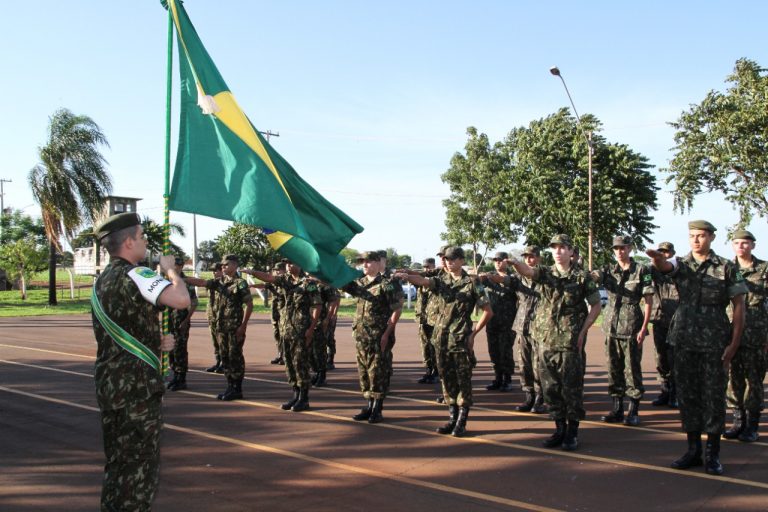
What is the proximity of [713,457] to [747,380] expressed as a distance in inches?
61.8

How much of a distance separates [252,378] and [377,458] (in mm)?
5045

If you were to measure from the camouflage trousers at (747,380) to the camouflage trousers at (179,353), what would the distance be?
23.1 ft

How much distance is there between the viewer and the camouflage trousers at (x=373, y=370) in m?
6.92

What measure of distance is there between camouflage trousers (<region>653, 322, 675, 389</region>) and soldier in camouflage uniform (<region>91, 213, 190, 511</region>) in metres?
6.81

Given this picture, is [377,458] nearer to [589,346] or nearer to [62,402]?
[62,402]

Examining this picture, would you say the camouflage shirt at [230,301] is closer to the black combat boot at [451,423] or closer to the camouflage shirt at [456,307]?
the camouflage shirt at [456,307]

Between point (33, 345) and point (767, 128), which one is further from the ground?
point (767, 128)

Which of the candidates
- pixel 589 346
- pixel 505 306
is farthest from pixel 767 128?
pixel 505 306

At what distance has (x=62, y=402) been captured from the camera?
7.81 meters

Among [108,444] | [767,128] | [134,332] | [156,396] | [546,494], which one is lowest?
[546,494]

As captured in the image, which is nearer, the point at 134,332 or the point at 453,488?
the point at 134,332

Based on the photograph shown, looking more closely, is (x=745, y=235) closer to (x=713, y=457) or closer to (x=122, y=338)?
(x=713, y=457)

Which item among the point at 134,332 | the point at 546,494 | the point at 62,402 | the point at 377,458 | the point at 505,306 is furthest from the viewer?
the point at 505,306

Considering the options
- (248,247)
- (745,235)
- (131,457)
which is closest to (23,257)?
(248,247)
